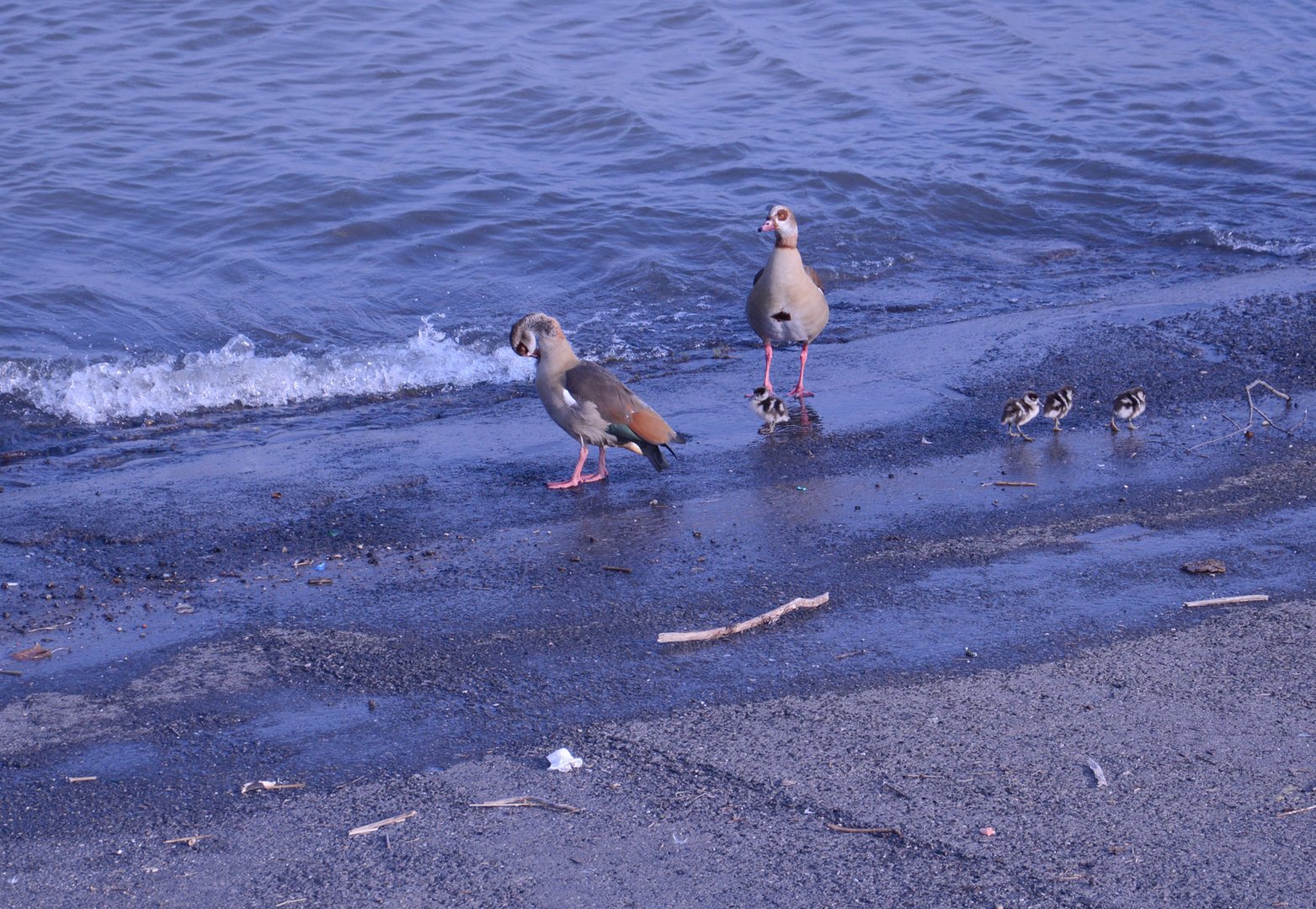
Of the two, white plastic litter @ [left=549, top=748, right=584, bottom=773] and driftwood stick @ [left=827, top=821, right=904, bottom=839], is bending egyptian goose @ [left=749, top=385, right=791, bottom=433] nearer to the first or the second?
white plastic litter @ [left=549, top=748, right=584, bottom=773]

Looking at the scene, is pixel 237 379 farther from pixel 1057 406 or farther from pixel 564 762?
pixel 564 762

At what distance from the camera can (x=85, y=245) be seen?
46.9 feet

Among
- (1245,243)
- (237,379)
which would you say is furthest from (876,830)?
(1245,243)

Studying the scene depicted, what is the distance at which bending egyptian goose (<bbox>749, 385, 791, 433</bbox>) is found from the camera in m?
8.57

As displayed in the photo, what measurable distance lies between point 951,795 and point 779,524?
8.75 feet

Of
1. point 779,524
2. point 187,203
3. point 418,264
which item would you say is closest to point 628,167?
point 418,264

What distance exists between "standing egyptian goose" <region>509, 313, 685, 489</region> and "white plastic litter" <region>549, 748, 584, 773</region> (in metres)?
3.14

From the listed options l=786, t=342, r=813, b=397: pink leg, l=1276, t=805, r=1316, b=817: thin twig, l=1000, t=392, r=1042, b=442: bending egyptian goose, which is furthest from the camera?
l=786, t=342, r=813, b=397: pink leg

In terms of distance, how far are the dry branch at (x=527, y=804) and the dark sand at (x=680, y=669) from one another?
0.04m

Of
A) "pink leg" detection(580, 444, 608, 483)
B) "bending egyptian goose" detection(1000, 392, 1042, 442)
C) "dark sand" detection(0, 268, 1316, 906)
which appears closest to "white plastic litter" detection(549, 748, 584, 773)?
"dark sand" detection(0, 268, 1316, 906)

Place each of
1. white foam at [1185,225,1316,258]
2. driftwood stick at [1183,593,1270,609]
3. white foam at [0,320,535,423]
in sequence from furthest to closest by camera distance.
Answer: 1. white foam at [1185,225,1316,258]
2. white foam at [0,320,535,423]
3. driftwood stick at [1183,593,1270,609]

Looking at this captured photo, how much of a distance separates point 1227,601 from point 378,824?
3.67 metres

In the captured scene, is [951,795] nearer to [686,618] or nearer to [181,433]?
[686,618]

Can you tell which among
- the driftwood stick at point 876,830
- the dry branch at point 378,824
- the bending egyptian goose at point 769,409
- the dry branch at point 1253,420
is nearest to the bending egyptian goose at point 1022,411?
the dry branch at point 1253,420
